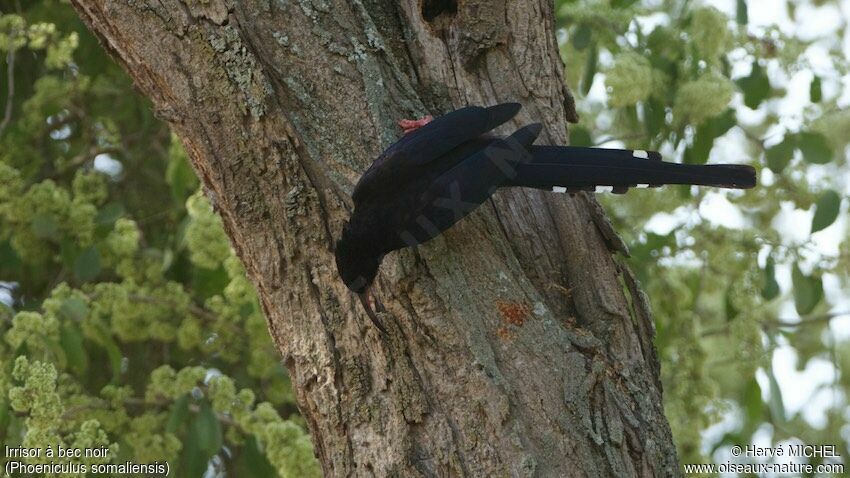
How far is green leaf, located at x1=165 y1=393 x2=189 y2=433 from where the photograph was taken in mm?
3709

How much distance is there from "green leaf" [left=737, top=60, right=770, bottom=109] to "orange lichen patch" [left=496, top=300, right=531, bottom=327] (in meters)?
2.14

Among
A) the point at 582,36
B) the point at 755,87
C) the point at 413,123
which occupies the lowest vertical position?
the point at 413,123

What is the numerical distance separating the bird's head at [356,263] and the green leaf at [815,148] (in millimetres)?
2228

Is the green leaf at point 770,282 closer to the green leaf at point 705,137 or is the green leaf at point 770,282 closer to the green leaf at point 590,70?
the green leaf at point 705,137

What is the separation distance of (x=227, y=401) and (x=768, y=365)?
2084 mm

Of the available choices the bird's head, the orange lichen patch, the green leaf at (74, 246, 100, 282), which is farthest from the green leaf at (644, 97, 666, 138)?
the green leaf at (74, 246, 100, 282)

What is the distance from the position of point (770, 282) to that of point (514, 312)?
6.42 feet

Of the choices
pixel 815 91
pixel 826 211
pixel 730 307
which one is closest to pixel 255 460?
pixel 730 307

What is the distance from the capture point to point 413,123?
279 cm

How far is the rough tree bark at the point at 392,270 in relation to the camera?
243 centimetres

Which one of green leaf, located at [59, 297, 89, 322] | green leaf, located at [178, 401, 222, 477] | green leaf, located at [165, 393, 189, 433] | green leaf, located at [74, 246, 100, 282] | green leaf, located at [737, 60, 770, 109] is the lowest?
green leaf, located at [178, 401, 222, 477]

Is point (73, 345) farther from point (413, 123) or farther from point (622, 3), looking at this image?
point (622, 3)

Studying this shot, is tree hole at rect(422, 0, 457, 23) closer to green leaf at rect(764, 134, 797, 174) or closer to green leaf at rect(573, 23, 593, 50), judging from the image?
green leaf at rect(573, 23, 593, 50)

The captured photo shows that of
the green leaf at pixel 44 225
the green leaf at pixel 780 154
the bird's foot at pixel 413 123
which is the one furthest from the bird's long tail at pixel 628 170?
the green leaf at pixel 44 225
